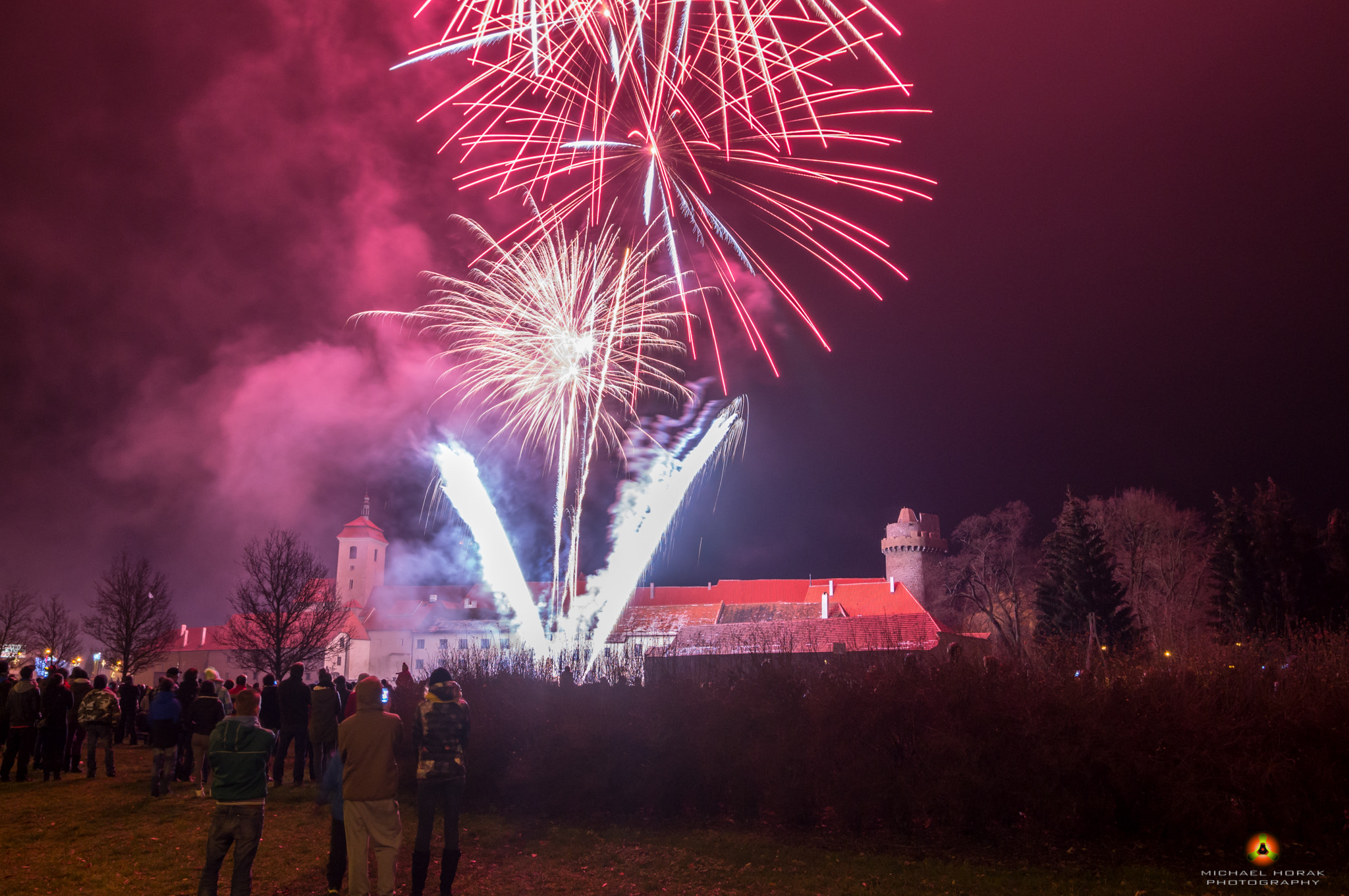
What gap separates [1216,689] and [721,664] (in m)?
6.14

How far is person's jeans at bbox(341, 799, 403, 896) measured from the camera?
259 inches

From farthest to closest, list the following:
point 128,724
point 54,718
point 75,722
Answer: point 128,724
point 75,722
point 54,718

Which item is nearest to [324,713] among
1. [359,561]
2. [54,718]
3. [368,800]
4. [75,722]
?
[368,800]

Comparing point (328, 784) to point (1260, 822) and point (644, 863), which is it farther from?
point (1260, 822)

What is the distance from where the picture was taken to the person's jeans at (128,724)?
17.5 metres

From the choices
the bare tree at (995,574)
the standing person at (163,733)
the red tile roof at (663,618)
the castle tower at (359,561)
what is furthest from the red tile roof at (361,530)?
the standing person at (163,733)

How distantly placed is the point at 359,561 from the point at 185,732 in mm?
79807

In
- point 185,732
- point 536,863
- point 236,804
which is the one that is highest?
point 236,804

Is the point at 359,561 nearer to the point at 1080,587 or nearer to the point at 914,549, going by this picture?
the point at 914,549

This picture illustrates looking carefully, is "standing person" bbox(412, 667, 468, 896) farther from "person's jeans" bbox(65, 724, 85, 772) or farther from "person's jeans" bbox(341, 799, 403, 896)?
"person's jeans" bbox(65, 724, 85, 772)

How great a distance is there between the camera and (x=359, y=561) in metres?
89.1

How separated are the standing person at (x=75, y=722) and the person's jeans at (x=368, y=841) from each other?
8883 mm

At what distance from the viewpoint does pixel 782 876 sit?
8.20 meters

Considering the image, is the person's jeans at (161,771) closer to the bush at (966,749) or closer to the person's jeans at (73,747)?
the person's jeans at (73,747)
